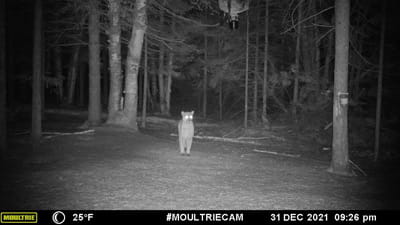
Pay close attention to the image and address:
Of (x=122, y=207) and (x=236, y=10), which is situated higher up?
(x=236, y=10)

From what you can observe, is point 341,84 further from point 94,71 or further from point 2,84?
point 94,71

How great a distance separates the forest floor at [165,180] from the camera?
7906 mm

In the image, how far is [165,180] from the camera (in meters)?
10.1

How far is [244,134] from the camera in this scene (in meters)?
25.1

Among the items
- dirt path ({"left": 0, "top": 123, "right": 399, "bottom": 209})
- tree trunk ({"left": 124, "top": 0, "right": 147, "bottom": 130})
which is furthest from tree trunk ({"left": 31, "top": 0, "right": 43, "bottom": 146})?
tree trunk ({"left": 124, "top": 0, "right": 147, "bottom": 130})

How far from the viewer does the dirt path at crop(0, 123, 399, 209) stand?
7.86 meters

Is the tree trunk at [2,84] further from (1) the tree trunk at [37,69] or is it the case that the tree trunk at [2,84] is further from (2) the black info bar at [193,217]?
(2) the black info bar at [193,217]

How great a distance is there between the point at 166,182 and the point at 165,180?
0.84ft

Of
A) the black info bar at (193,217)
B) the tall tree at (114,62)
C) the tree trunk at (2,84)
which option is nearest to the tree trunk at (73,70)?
the tall tree at (114,62)

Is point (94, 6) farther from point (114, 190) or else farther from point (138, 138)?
point (114, 190)

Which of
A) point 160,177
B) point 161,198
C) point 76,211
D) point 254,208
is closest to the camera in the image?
point 76,211

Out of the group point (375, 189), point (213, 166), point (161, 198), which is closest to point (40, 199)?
point (161, 198)

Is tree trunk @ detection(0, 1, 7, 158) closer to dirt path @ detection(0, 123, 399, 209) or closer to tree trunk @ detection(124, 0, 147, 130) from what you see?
dirt path @ detection(0, 123, 399, 209)

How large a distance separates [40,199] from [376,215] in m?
7.12
